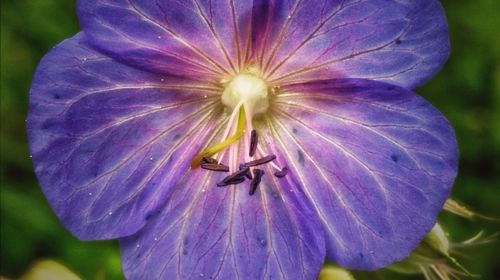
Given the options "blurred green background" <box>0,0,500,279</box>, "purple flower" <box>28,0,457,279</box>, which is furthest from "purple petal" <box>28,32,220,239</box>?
"blurred green background" <box>0,0,500,279</box>

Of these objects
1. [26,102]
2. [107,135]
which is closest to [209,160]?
[107,135]

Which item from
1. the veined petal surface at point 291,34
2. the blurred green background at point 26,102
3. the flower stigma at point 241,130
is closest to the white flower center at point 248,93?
the flower stigma at point 241,130

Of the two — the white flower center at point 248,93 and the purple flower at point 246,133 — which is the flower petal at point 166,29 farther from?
the white flower center at point 248,93

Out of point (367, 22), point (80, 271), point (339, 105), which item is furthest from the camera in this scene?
point (80, 271)

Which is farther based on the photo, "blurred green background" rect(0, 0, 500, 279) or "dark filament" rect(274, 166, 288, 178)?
"blurred green background" rect(0, 0, 500, 279)

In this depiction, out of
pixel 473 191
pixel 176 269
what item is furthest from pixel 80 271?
pixel 473 191

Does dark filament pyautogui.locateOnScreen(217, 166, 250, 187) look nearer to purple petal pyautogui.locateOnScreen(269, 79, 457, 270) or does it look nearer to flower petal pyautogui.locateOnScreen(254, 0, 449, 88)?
purple petal pyautogui.locateOnScreen(269, 79, 457, 270)

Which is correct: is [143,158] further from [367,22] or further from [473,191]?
[473,191]
